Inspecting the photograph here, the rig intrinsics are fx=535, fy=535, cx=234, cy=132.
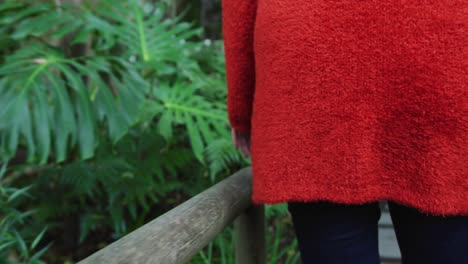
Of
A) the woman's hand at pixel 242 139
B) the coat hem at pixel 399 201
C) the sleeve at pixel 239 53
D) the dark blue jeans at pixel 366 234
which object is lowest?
the dark blue jeans at pixel 366 234

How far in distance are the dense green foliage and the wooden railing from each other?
Result: 35 cm

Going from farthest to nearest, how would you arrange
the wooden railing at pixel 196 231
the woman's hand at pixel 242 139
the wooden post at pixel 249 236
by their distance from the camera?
the wooden post at pixel 249 236 → the woman's hand at pixel 242 139 → the wooden railing at pixel 196 231

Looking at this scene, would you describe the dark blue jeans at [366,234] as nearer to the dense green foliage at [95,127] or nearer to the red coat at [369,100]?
the red coat at [369,100]

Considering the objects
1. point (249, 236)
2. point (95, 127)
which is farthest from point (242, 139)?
point (95, 127)

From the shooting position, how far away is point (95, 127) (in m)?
1.63

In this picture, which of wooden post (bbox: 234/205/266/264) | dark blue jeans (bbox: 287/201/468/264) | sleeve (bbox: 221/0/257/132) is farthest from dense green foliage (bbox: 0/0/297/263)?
dark blue jeans (bbox: 287/201/468/264)

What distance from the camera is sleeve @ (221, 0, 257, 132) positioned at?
33.5 inches

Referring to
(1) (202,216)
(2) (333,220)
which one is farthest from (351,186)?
(1) (202,216)

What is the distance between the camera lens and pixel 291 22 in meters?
0.72

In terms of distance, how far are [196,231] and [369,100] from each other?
0.39 m

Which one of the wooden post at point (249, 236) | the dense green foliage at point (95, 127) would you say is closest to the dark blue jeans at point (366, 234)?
the wooden post at point (249, 236)

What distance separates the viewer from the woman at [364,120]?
2.19 feet

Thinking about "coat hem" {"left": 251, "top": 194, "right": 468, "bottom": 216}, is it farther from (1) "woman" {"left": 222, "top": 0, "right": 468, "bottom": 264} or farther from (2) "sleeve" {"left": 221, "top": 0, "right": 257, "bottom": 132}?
(2) "sleeve" {"left": 221, "top": 0, "right": 257, "bottom": 132}

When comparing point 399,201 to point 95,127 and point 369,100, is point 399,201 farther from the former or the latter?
point 95,127
